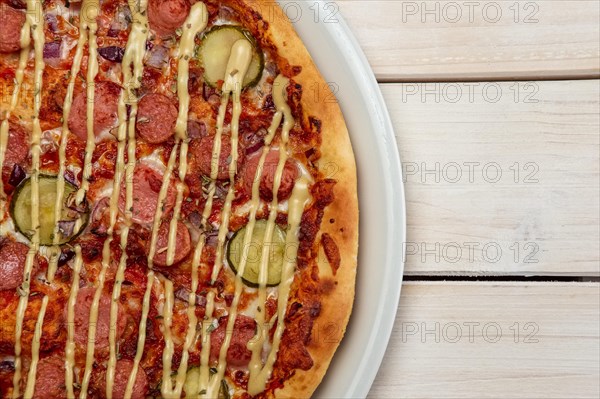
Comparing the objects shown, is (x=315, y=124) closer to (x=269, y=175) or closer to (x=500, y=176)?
(x=269, y=175)

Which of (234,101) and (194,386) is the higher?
(234,101)

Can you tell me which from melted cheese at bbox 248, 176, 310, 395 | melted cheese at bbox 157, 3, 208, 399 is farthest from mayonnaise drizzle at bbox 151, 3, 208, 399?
melted cheese at bbox 248, 176, 310, 395

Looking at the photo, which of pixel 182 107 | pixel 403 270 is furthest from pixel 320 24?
pixel 403 270

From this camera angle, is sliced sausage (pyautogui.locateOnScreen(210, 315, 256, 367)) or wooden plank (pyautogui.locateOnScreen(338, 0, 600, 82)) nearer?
sliced sausage (pyautogui.locateOnScreen(210, 315, 256, 367))

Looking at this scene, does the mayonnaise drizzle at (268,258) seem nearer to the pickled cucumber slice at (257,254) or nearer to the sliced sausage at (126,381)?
the pickled cucumber slice at (257,254)

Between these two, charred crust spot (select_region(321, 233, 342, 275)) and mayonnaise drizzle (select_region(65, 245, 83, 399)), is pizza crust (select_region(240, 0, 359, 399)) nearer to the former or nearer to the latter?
charred crust spot (select_region(321, 233, 342, 275))

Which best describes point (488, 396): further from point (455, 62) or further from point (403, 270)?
point (455, 62)

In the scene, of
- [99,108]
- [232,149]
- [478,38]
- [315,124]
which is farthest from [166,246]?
[478,38]
